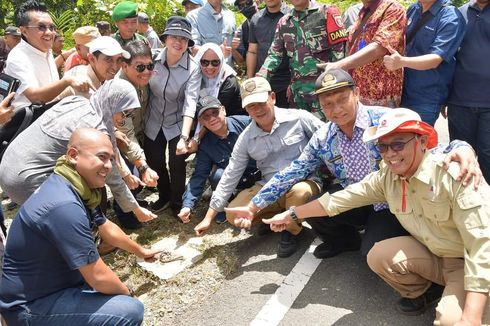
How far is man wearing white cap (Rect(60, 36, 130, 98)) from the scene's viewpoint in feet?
12.9

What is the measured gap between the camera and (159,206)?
5145 mm

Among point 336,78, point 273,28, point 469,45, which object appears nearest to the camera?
point 336,78

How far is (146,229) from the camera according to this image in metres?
4.72

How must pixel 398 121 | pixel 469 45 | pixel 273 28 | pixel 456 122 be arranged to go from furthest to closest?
pixel 273 28
pixel 456 122
pixel 469 45
pixel 398 121

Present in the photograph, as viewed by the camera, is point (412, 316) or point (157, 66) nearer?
point (412, 316)

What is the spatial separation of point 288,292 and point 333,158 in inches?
43.4

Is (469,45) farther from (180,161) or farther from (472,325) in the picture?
(180,161)

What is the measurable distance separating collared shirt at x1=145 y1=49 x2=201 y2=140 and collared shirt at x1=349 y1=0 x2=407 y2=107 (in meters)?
1.68

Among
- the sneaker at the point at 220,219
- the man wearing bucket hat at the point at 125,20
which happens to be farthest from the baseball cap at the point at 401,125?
the man wearing bucket hat at the point at 125,20

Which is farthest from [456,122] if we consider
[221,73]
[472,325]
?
[221,73]

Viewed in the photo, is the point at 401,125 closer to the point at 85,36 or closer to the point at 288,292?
the point at 288,292

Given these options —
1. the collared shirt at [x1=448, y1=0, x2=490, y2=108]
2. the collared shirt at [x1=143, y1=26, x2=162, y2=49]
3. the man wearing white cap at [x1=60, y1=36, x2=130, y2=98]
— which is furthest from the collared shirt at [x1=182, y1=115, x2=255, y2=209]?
the collared shirt at [x1=143, y1=26, x2=162, y2=49]

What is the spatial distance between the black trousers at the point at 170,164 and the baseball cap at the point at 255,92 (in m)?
1.16

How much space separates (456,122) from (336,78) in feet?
4.24
